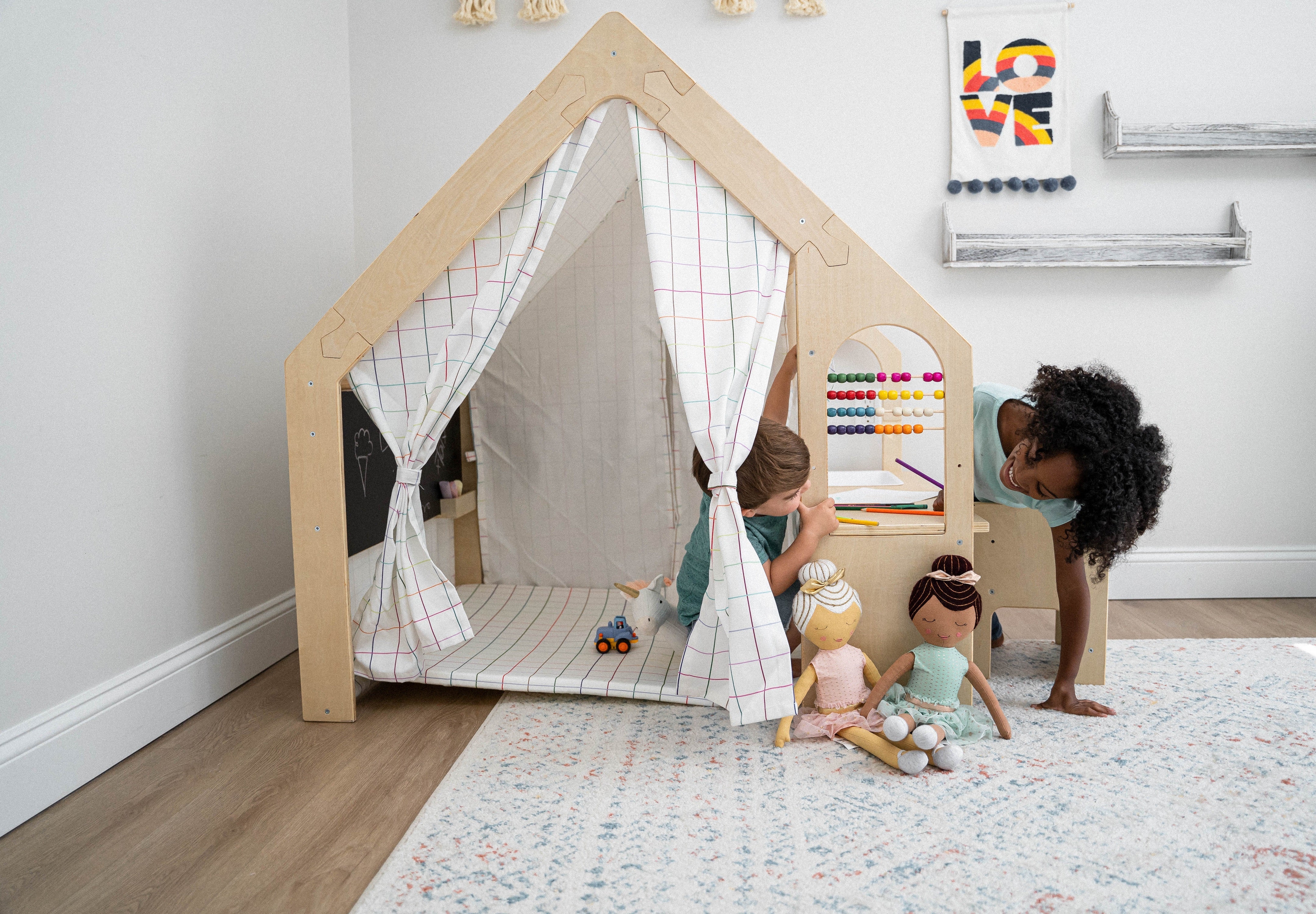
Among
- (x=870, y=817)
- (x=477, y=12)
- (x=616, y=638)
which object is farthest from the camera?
(x=477, y=12)

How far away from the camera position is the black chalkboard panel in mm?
2252

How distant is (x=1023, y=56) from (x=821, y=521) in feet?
6.73

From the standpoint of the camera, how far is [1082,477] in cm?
181

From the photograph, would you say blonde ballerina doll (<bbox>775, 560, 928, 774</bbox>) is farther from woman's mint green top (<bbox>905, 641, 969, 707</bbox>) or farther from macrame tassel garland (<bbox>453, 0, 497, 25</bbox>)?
macrame tassel garland (<bbox>453, 0, 497, 25</bbox>)

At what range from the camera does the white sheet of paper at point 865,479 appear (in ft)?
8.21

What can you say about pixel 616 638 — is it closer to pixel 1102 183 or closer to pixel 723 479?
pixel 723 479

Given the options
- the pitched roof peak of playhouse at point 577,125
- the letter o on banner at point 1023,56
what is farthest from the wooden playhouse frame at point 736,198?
the letter o on banner at point 1023,56

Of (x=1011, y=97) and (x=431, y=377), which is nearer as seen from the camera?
(x=431, y=377)

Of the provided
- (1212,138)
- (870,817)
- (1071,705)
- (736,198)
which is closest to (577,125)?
(736,198)

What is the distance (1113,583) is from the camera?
2.92 meters

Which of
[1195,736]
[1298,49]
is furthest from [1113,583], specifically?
[1298,49]

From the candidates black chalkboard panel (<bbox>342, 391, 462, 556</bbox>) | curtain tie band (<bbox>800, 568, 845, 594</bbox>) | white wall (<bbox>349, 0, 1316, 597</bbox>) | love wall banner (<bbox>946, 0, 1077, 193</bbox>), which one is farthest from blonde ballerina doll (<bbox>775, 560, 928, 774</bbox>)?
love wall banner (<bbox>946, 0, 1077, 193</bbox>)

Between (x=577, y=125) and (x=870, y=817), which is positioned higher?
(x=577, y=125)

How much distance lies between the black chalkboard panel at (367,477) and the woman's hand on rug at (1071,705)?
5.63 feet
